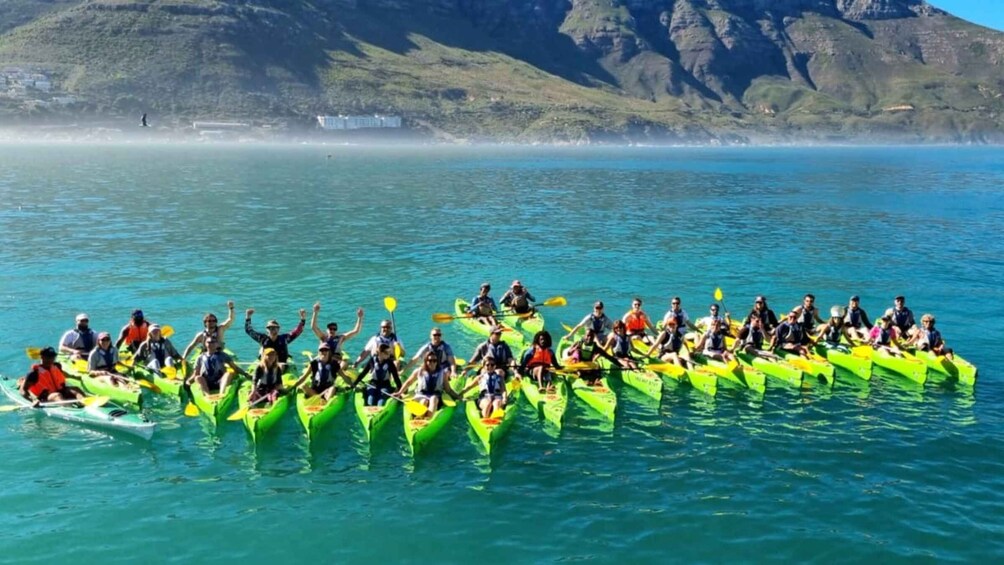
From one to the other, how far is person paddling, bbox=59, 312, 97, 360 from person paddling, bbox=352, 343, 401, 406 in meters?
8.18

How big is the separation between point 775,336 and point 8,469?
1997cm

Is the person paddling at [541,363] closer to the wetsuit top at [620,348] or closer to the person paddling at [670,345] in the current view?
the wetsuit top at [620,348]

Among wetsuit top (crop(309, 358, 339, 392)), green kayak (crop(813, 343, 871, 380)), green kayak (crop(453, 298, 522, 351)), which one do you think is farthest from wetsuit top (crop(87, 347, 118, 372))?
green kayak (crop(813, 343, 871, 380))

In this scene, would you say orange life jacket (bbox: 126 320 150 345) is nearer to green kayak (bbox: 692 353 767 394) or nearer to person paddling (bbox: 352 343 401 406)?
person paddling (bbox: 352 343 401 406)

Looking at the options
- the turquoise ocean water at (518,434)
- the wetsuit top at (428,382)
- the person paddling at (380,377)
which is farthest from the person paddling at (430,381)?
the turquoise ocean water at (518,434)

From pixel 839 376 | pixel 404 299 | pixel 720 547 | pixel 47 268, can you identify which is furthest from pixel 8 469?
pixel 47 268

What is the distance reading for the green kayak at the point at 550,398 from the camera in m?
20.5

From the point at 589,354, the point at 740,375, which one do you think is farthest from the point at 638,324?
the point at 740,375

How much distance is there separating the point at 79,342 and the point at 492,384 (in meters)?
11.8

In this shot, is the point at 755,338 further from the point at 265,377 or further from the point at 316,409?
the point at 265,377

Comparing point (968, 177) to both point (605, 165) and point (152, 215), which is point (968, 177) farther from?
point (152, 215)

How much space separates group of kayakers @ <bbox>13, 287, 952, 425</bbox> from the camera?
20203 millimetres

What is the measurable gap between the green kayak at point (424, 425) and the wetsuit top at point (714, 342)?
845 centimetres

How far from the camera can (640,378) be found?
75.0 ft
